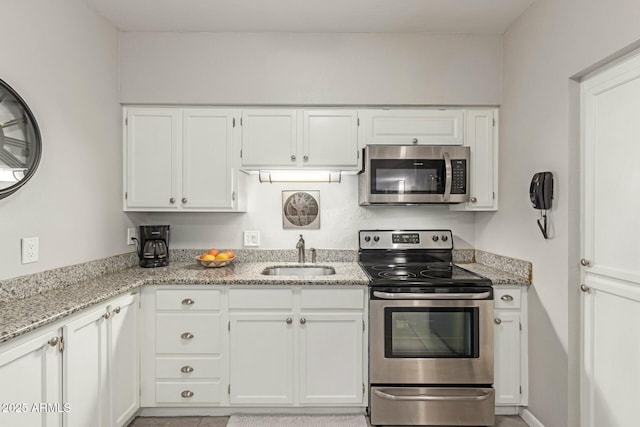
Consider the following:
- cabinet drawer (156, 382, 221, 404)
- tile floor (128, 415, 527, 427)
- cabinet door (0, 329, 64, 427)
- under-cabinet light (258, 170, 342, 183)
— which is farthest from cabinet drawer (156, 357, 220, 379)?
under-cabinet light (258, 170, 342, 183)

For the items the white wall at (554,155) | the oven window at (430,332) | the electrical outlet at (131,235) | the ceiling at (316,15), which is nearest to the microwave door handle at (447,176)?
the white wall at (554,155)

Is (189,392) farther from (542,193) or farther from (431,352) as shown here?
(542,193)

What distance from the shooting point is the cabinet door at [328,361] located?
7.58ft

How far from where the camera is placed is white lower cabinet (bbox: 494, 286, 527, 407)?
91.4 inches

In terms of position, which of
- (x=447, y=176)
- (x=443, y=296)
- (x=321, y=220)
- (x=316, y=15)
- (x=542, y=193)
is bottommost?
(x=443, y=296)

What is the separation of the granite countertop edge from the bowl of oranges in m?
0.04

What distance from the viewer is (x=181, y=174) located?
8.78ft

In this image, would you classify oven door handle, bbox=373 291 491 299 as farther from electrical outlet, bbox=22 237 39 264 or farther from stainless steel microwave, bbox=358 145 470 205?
electrical outlet, bbox=22 237 39 264

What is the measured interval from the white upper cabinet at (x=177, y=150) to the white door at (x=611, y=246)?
7.07 ft

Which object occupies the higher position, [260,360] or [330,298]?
[330,298]

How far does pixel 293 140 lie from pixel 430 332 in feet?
5.17

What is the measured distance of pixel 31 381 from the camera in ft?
4.58

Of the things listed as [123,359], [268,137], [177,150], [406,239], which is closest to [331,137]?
[268,137]

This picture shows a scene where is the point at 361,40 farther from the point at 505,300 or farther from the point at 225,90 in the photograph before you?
the point at 505,300
